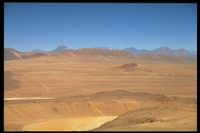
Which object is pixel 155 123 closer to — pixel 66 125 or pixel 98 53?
pixel 66 125

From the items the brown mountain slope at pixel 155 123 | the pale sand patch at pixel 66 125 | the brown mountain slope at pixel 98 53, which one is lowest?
the pale sand patch at pixel 66 125

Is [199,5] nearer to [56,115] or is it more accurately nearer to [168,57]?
[56,115]

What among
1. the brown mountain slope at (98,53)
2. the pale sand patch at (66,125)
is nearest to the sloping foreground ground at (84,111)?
the pale sand patch at (66,125)

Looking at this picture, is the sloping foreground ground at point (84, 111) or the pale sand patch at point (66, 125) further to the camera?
the sloping foreground ground at point (84, 111)

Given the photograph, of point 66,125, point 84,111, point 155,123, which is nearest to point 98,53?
point 84,111

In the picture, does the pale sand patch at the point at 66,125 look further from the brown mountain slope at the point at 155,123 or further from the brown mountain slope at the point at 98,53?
the brown mountain slope at the point at 98,53

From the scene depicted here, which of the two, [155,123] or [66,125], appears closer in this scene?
[155,123]

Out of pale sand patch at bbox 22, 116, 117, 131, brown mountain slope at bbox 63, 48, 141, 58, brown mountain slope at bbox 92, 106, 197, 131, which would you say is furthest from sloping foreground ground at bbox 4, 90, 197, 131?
brown mountain slope at bbox 63, 48, 141, 58

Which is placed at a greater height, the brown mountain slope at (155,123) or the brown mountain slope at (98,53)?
the brown mountain slope at (98,53)

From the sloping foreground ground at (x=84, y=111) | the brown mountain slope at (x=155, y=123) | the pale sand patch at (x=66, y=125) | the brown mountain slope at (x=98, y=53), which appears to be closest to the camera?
the brown mountain slope at (x=155, y=123)

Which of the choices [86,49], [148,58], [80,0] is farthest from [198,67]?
[86,49]

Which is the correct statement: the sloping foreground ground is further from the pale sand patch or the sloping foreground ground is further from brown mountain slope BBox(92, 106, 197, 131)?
brown mountain slope BBox(92, 106, 197, 131)
